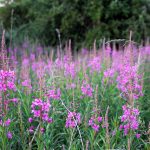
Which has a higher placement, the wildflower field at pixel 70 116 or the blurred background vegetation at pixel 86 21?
the blurred background vegetation at pixel 86 21

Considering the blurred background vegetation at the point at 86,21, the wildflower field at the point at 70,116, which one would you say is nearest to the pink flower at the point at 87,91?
the wildflower field at the point at 70,116

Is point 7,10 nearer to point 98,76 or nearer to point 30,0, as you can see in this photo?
point 30,0

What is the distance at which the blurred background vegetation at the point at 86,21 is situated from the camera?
484 inches

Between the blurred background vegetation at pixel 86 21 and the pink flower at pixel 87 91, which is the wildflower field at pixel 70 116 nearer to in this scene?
the pink flower at pixel 87 91

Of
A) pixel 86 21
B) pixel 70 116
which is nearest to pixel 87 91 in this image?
pixel 70 116

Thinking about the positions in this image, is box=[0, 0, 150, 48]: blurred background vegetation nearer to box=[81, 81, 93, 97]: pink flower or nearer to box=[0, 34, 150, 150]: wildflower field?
box=[0, 34, 150, 150]: wildflower field

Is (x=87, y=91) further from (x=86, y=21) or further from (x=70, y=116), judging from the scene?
(x=86, y=21)

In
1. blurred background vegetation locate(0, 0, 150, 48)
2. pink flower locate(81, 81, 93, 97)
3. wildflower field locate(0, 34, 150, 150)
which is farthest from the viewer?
blurred background vegetation locate(0, 0, 150, 48)

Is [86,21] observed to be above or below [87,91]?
above

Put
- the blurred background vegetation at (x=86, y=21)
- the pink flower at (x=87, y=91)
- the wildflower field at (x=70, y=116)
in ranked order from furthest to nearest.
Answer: the blurred background vegetation at (x=86, y=21), the pink flower at (x=87, y=91), the wildflower field at (x=70, y=116)

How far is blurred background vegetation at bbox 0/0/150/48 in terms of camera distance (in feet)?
40.4

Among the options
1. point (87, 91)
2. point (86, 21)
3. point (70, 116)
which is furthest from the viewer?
point (86, 21)

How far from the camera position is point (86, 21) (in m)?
13.2

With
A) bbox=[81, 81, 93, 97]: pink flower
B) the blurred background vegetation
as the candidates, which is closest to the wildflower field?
bbox=[81, 81, 93, 97]: pink flower
